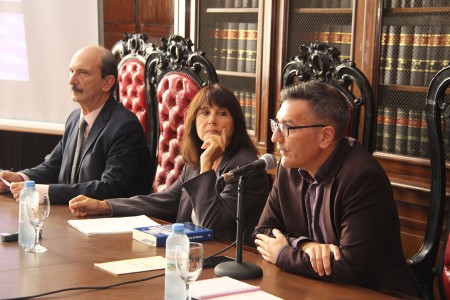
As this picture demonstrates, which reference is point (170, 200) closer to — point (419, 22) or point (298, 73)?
point (298, 73)

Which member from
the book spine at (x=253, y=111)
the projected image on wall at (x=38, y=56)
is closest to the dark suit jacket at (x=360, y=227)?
the book spine at (x=253, y=111)

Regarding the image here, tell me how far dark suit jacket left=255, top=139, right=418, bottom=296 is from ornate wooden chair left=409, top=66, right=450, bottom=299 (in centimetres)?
24

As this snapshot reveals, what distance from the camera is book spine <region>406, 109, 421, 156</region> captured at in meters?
3.59

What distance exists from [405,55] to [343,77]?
0.85 meters

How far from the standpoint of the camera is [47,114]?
559cm

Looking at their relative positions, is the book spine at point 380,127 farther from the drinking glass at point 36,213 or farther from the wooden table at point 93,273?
the drinking glass at point 36,213

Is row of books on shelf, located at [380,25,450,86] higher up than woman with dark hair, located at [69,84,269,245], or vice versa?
row of books on shelf, located at [380,25,450,86]

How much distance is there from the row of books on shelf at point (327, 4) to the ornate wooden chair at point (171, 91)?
76cm

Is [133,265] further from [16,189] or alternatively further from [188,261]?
[16,189]

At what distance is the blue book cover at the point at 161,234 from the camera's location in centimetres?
250

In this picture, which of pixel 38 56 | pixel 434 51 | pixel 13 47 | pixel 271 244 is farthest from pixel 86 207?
pixel 13 47

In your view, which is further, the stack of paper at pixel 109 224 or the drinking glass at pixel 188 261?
the stack of paper at pixel 109 224

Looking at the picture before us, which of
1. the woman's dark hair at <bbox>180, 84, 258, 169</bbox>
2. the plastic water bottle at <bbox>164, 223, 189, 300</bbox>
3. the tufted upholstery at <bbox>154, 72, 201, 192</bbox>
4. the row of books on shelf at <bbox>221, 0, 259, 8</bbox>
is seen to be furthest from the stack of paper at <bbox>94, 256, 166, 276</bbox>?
the row of books on shelf at <bbox>221, 0, 259, 8</bbox>

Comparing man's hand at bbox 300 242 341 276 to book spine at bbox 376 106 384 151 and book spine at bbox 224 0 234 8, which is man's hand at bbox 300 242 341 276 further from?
book spine at bbox 224 0 234 8
